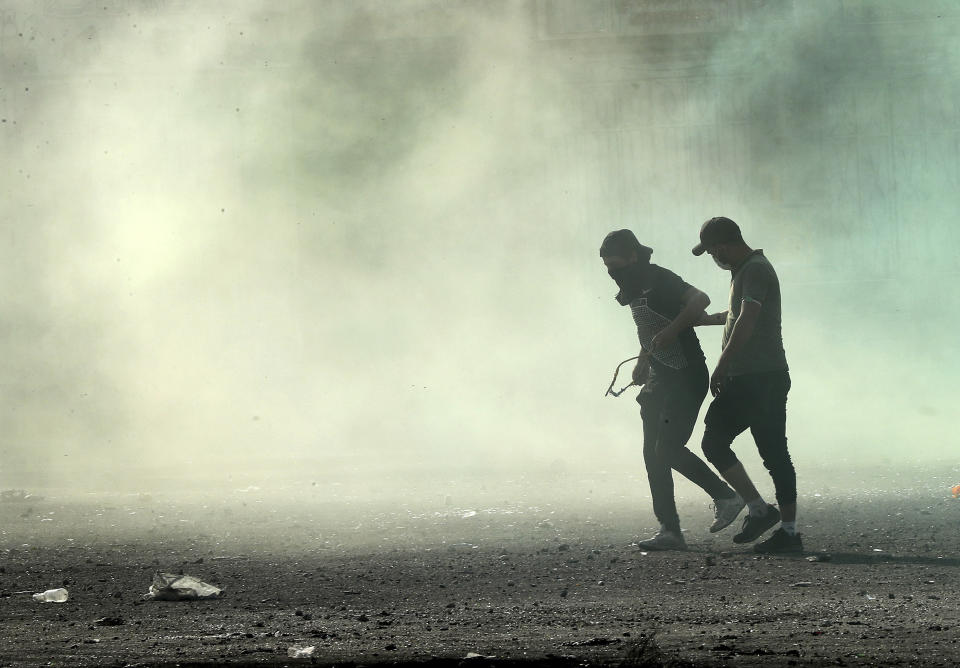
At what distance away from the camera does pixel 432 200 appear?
12.4 m

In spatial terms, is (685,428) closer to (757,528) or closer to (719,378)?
(719,378)

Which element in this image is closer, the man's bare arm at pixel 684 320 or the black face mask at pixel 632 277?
the man's bare arm at pixel 684 320

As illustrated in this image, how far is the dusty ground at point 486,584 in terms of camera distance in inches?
128

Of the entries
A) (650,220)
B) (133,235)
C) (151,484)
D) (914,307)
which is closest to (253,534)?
(151,484)

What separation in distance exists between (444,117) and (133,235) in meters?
3.25

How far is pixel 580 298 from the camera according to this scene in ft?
40.9

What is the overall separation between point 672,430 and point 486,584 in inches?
42.3

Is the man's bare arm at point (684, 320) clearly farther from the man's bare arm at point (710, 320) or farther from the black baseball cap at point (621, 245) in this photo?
the black baseball cap at point (621, 245)

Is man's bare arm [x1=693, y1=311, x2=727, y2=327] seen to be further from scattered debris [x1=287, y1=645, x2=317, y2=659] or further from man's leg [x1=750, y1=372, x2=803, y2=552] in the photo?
scattered debris [x1=287, y1=645, x2=317, y2=659]

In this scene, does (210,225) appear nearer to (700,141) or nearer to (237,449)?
(237,449)

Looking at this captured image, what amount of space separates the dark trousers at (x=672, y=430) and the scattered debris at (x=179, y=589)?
1.73m

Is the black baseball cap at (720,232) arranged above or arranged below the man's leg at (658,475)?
above

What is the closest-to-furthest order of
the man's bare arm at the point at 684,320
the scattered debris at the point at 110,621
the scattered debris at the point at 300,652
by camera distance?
the scattered debris at the point at 300,652 → the scattered debris at the point at 110,621 → the man's bare arm at the point at 684,320

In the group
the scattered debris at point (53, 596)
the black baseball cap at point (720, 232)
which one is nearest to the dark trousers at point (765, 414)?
the black baseball cap at point (720, 232)
